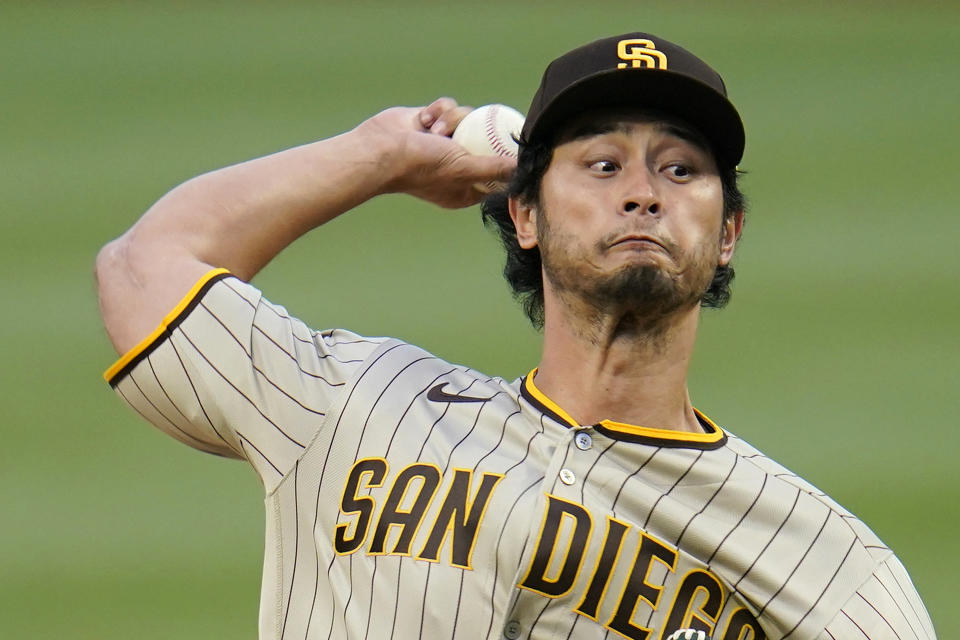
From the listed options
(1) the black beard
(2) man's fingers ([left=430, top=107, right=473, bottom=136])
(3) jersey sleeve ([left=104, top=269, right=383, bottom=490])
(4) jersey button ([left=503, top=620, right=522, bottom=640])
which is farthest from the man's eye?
(4) jersey button ([left=503, top=620, right=522, bottom=640])

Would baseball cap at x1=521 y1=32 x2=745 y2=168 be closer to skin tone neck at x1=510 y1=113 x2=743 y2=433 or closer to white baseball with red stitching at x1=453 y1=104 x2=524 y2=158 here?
skin tone neck at x1=510 y1=113 x2=743 y2=433

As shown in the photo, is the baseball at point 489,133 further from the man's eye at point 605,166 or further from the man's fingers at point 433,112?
the man's eye at point 605,166

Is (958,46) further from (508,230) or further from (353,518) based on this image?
(353,518)

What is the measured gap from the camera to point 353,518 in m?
1.45

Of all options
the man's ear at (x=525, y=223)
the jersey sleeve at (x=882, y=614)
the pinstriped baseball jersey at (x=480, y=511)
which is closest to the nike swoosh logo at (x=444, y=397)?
the pinstriped baseball jersey at (x=480, y=511)

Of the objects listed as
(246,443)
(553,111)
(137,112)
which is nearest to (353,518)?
(246,443)

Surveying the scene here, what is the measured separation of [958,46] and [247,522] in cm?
211

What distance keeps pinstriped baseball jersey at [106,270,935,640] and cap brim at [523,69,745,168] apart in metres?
0.36

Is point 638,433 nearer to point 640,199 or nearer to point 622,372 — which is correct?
point 622,372

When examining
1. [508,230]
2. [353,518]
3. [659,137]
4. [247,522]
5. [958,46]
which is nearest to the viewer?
[353,518]

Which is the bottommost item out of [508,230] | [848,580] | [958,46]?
[848,580]

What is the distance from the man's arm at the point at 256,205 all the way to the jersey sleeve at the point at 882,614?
0.71 metres

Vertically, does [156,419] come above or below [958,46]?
below

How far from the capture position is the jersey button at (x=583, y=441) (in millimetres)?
1495
